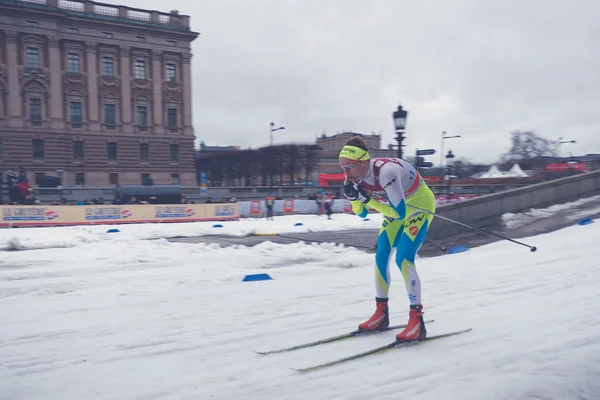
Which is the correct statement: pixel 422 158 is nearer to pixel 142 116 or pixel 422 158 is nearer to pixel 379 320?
pixel 379 320

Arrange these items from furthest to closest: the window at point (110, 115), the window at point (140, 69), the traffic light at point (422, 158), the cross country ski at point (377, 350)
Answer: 1. the window at point (140, 69)
2. the window at point (110, 115)
3. the traffic light at point (422, 158)
4. the cross country ski at point (377, 350)

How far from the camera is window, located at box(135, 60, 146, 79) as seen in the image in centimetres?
5809

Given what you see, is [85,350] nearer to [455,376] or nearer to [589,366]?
[455,376]

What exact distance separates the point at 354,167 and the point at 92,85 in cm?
5781

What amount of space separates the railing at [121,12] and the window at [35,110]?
10.3 metres

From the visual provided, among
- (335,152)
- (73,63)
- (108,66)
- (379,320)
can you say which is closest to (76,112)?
(73,63)

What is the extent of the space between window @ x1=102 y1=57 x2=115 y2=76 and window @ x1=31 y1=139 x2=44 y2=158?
11229 mm

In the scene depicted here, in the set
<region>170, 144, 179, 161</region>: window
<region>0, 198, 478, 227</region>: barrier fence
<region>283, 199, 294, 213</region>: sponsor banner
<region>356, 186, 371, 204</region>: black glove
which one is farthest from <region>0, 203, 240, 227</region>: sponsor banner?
<region>170, 144, 179, 161</region>: window

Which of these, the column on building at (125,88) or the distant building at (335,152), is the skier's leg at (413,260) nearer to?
the distant building at (335,152)

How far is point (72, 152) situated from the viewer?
174 ft

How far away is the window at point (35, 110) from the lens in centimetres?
5109

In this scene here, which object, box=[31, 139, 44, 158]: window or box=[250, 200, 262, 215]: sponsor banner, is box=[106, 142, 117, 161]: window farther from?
box=[250, 200, 262, 215]: sponsor banner

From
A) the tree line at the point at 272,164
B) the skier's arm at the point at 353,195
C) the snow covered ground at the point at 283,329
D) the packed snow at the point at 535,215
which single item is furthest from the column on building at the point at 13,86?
the skier's arm at the point at 353,195

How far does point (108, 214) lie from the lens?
77.8 ft
